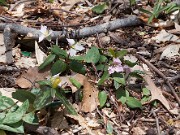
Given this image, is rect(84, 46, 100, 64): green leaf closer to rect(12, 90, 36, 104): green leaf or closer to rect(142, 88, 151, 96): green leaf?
rect(142, 88, 151, 96): green leaf

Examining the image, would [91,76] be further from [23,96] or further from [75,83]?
[23,96]

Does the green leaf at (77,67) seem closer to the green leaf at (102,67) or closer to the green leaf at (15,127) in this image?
the green leaf at (102,67)

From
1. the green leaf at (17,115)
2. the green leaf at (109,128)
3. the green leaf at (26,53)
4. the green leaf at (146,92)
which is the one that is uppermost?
the green leaf at (17,115)

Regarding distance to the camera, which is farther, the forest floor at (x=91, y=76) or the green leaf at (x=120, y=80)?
the green leaf at (x=120, y=80)

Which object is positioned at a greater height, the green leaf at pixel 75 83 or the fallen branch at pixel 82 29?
the fallen branch at pixel 82 29

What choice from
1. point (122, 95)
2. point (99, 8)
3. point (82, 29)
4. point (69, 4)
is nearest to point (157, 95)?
point (122, 95)

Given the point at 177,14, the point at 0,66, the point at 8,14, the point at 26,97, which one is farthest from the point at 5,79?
the point at 177,14

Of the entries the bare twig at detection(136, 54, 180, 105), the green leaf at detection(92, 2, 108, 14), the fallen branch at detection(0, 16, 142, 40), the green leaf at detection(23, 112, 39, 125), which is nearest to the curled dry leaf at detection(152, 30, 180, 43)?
the fallen branch at detection(0, 16, 142, 40)

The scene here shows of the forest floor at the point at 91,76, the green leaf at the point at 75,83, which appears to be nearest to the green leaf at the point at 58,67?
the forest floor at the point at 91,76
